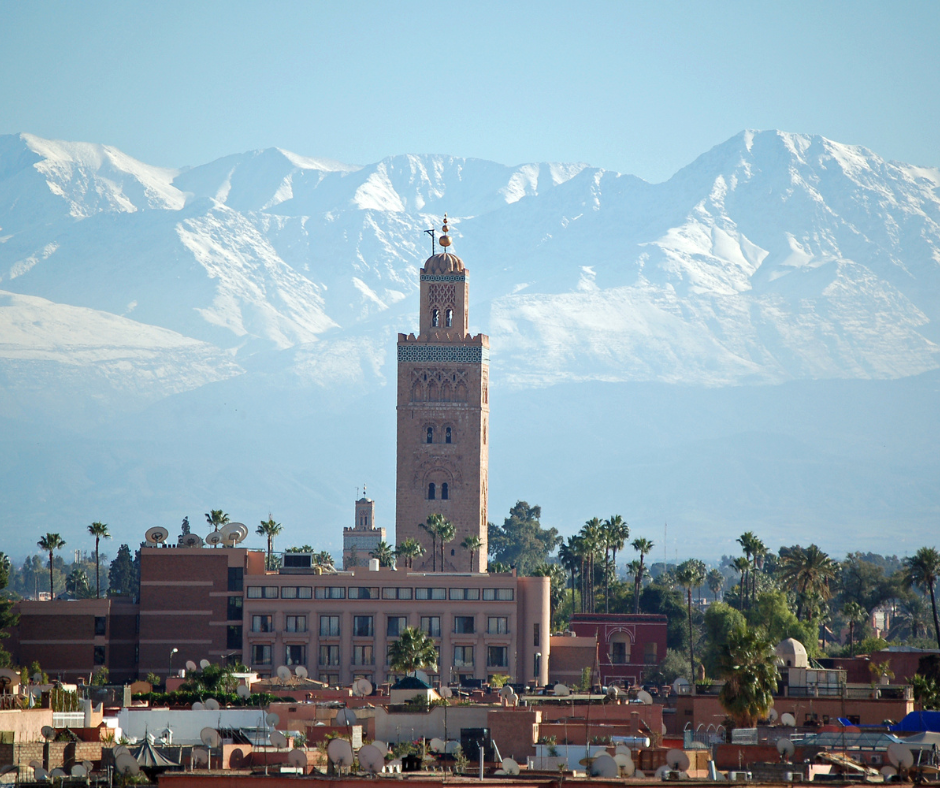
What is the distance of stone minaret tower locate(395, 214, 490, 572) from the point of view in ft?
488

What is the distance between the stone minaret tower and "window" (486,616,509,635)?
25.0 meters

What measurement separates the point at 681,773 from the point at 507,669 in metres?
71.9

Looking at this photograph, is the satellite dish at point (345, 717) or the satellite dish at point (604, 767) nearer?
the satellite dish at point (604, 767)

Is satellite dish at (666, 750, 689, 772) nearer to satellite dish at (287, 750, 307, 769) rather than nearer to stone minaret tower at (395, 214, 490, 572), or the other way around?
satellite dish at (287, 750, 307, 769)

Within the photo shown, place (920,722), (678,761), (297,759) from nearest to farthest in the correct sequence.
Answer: (678,761) < (297,759) < (920,722)

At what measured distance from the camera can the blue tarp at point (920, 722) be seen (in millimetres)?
64500

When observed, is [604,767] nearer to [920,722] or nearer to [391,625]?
[920,722]

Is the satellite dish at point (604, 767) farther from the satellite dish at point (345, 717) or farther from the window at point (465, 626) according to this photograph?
the window at point (465, 626)

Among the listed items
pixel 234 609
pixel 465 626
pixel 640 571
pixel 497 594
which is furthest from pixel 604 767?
pixel 640 571

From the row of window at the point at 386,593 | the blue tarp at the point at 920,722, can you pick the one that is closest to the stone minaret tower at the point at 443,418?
the row of window at the point at 386,593

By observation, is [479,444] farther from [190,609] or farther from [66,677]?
[66,677]

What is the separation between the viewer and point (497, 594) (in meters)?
122

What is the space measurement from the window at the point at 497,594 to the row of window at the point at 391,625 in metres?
1.33

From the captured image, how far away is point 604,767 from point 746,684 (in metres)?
25.1
